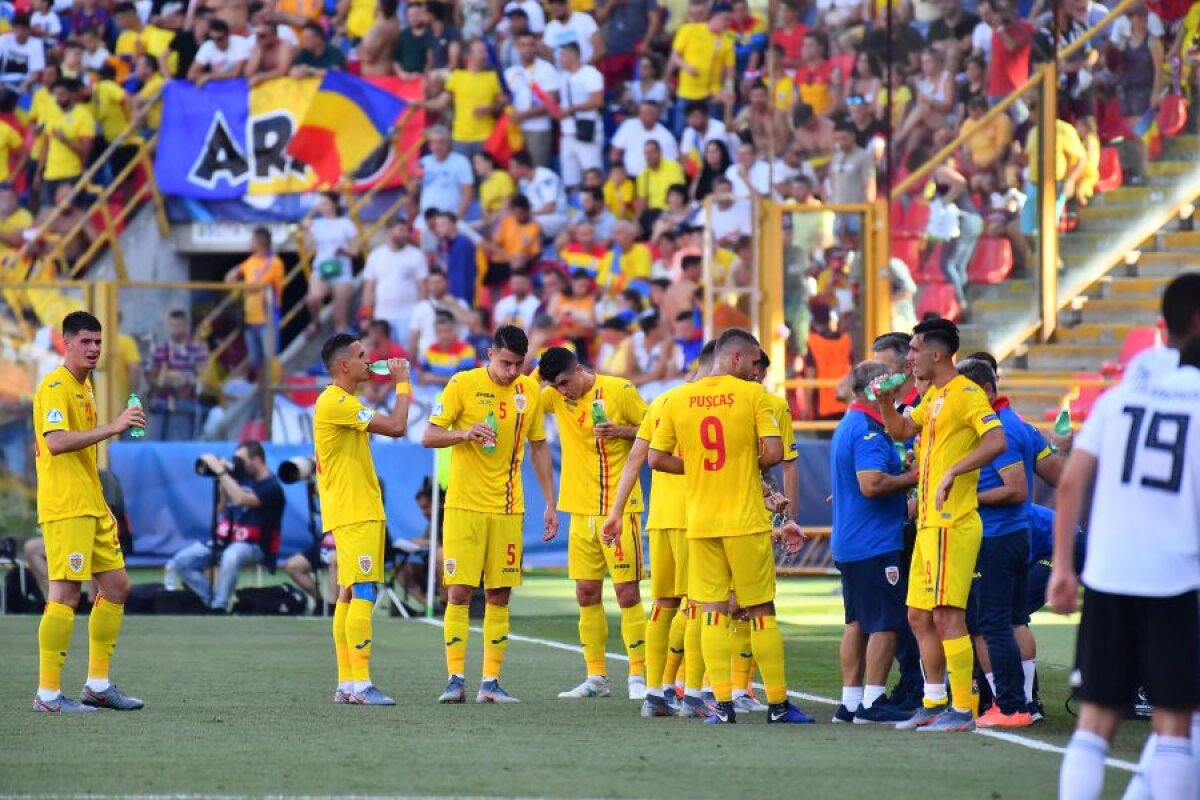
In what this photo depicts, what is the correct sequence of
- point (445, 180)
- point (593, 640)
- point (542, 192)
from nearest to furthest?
1. point (593, 640)
2. point (542, 192)
3. point (445, 180)

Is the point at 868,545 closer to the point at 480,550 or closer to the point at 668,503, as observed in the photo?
the point at 668,503

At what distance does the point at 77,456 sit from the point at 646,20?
55.0 feet

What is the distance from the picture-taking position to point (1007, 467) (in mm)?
11312

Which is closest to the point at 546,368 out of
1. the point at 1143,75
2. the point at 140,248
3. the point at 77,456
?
the point at 77,456

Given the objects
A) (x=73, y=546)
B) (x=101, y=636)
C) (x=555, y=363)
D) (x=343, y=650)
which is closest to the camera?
(x=73, y=546)

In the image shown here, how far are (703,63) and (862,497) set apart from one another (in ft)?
50.6

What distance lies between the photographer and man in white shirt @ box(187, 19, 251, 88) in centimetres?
2919

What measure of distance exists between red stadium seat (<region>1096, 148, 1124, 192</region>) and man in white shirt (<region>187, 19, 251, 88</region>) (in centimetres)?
1209

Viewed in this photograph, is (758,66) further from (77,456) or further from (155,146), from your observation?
(77,456)

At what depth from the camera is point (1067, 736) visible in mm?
10711

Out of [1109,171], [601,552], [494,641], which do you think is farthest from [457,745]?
[1109,171]

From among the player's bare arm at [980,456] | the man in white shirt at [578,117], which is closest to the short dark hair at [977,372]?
the player's bare arm at [980,456]

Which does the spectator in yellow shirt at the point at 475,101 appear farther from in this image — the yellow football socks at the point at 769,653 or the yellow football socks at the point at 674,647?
the yellow football socks at the point at 769,653

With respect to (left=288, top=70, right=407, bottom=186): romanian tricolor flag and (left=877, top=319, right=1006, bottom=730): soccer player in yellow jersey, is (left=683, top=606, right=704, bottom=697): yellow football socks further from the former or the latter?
(left=288, top=70, right=407, bottom=186): romanian tricolor flag
